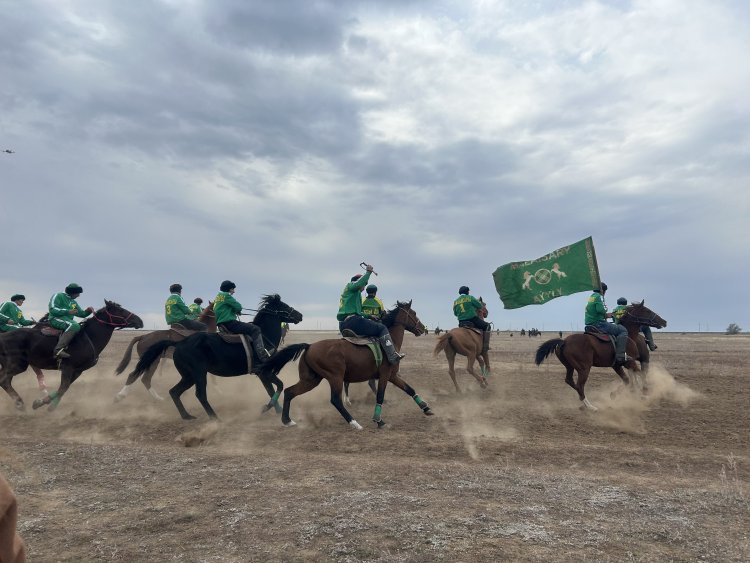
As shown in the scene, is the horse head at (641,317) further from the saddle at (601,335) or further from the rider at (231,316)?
the rider at (231,316)

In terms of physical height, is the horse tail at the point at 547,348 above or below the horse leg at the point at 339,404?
above

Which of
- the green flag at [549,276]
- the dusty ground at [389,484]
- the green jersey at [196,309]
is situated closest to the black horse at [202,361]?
the dusty ground at [389,484]

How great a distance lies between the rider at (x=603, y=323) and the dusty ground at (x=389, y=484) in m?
1.40

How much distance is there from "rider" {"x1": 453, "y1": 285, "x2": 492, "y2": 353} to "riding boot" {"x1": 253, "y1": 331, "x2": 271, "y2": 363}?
7168 mm

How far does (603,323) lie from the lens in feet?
43.0

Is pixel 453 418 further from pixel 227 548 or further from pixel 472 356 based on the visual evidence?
pixel 227 548

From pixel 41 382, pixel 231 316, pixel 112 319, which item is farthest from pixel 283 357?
pixel 41 382

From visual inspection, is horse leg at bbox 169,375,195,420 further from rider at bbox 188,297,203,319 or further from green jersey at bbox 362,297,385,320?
rider at bbox 188,297,203,319

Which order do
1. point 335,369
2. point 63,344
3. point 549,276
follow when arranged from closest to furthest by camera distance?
point 335,369 → point 63,344 → point 549,276

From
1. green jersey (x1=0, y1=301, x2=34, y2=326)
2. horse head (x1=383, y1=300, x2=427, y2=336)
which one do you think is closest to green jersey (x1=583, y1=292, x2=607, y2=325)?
horse head (x1=383, y1=300, x2=427, y2=336)

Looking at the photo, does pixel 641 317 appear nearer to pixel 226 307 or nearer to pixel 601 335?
pixel 601 335

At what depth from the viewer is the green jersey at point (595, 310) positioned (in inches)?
517

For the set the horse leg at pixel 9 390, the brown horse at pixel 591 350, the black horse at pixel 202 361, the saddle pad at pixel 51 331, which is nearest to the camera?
the black horse at pixel 202 361

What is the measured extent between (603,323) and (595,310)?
39 cm
